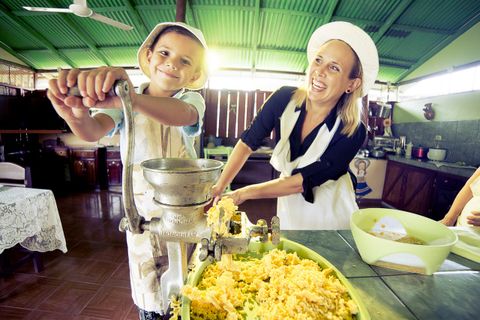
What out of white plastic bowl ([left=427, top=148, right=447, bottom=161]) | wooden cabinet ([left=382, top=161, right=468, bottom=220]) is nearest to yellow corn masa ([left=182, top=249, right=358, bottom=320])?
wooden cabinet ([left=382, top=161, right=468, bottom=220])

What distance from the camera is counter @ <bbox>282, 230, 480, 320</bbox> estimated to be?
2.33 feet

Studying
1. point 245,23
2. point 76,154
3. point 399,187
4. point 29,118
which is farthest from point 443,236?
point 29,118

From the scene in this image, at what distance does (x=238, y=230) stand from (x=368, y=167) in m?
6.18

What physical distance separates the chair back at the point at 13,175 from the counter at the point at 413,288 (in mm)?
3634

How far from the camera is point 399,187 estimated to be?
535cm

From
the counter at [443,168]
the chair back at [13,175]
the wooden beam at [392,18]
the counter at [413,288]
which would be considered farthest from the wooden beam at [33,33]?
the counter at [443,168]

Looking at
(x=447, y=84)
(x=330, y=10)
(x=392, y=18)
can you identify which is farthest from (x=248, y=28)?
(x=447, y=84)

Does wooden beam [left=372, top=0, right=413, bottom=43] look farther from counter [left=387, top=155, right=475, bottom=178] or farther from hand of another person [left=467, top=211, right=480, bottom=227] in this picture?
hand of another person [left=467, top=211, right=480, bottom=227]

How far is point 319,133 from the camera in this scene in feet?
5.25

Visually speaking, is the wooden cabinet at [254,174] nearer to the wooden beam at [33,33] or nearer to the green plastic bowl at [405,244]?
the green plastic bowl at [405,244]

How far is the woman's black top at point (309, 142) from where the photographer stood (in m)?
1.54

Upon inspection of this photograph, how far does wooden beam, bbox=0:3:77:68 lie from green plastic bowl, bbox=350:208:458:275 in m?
9.33

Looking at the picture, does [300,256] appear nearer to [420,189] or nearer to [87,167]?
[420,189]

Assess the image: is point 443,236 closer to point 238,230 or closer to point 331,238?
point 331,238
